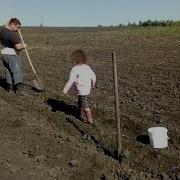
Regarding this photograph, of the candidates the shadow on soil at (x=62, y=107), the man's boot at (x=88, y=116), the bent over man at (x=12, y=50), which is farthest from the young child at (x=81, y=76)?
the bent over man at (x=12, y=50)

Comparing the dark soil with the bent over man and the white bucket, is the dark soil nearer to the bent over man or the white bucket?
the white bucket

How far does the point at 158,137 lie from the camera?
24.7ft

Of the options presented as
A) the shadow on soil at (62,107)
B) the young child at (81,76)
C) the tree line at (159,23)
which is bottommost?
the tree line at (159,23)

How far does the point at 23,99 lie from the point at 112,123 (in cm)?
286

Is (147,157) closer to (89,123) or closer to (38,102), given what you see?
(89,123)

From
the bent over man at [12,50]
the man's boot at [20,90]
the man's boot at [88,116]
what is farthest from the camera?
the man's boot at [20,90]

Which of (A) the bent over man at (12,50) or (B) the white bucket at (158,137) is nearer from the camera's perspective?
(B) the white bucket at (158,137)

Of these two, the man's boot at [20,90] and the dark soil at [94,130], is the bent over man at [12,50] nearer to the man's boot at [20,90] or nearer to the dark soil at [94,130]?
the man's boot at [20,90]

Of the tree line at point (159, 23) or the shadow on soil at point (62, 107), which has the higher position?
the shadow on soil at point (62, 107)

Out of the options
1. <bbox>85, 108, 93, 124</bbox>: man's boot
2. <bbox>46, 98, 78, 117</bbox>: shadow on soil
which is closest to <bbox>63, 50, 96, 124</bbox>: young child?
<bbox>85, 108, 93, 124</bbox>: man's boot

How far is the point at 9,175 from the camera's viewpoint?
687 centimetres

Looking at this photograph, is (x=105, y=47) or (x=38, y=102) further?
(x=105, y=47)

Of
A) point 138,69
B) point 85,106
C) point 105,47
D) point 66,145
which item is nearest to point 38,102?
point 85,106

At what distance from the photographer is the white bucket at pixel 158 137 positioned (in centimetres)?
749
